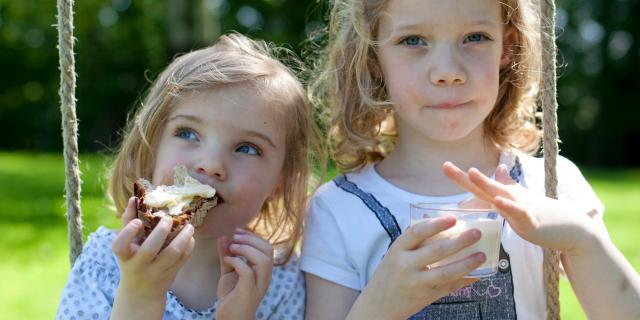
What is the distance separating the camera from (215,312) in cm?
280

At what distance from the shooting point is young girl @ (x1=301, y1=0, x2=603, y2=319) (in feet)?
8.68

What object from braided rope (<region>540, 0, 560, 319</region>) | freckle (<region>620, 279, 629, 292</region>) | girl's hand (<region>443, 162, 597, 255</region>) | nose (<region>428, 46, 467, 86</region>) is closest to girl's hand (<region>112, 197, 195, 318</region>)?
girl's hand (<region>443, 162, 597, 255</region>)

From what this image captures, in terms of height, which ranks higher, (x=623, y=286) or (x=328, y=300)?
(x=623, y=286)

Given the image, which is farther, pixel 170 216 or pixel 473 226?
pixel 170 216

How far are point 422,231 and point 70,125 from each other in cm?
129

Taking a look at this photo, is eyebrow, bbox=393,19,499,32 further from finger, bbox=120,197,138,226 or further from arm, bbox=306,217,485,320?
finger, bbox=120,197,138,226

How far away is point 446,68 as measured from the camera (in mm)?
2604

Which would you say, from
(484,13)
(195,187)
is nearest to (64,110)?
(195,187)

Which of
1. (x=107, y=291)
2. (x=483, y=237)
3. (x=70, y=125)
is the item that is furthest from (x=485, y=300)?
(x=70, y=125)

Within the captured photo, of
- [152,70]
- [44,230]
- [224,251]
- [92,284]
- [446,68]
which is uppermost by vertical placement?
[446,68]

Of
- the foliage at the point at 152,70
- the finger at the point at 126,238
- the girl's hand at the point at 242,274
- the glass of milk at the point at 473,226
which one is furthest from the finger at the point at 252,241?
the foliage at the point at 152,70

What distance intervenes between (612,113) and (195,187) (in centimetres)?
2766

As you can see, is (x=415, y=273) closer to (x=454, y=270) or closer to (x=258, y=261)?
(x=454, y=270)

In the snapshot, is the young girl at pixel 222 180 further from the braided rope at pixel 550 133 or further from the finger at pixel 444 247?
the braided rope at pixel 550 133
